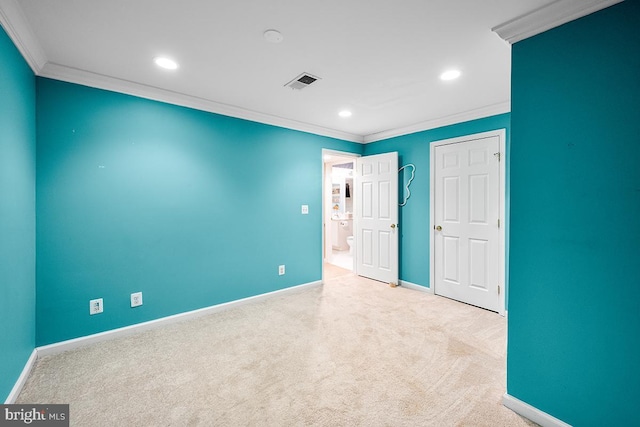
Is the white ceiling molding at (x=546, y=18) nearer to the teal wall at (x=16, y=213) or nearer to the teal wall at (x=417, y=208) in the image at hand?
the teal wall at (x=417, y=208)

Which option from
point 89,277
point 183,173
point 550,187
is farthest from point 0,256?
point 550,187

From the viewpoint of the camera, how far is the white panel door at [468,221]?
3.28m

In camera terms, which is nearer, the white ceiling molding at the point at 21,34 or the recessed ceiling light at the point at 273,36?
the white ceiling molding at the point at 21,34

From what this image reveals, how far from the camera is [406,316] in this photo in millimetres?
3113

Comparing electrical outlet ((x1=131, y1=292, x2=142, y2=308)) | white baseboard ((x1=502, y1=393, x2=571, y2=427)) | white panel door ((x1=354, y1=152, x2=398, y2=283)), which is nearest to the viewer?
white baseboard ((x1=502, y1=393, x2=571, y2=427))

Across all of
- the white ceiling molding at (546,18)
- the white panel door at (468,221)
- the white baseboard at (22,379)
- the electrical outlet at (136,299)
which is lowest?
→ the white baseboard at (22,379)

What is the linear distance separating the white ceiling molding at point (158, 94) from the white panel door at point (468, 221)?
2012 mm

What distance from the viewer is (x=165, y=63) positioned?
7.48ft

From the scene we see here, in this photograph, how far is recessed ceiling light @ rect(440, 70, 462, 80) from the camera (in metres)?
2.42

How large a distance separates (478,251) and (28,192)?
14.8 feet

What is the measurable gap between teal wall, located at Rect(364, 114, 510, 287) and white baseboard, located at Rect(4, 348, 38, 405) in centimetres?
413

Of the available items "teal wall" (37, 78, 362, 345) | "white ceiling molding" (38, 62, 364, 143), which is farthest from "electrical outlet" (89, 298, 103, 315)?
"white ceiling molding" (38, 62, 364, 143)

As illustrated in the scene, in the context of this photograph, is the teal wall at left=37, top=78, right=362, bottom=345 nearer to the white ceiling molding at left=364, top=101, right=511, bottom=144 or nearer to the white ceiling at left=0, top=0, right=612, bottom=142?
the white ceiling at left=0, top=0, right=612, bottom=142

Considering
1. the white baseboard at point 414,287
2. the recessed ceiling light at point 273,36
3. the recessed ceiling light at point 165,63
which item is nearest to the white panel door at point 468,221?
the white baseboard at point 414,287
